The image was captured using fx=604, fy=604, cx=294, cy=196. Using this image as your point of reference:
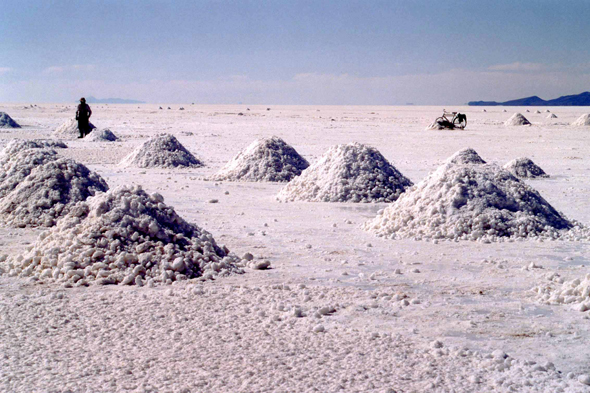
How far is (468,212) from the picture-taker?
22.7 ft

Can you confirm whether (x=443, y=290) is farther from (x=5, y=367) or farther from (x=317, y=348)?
(x=5, y=367)

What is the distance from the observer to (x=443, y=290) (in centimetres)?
490

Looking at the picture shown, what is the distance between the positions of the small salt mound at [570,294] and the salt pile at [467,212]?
6.24 feet

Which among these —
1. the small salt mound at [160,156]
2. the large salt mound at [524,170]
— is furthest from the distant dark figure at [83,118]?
the large salt mound at [524,170]

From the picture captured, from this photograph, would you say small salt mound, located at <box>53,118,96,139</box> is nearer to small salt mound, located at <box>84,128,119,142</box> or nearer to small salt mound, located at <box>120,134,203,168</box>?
small salt mound, located at <box>84,128,119,142</box>

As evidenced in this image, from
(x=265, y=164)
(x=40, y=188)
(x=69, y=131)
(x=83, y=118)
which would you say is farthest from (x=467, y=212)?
(x=69, y=131)

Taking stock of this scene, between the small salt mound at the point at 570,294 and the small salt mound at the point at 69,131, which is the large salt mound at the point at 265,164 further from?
the small salt mound at the point at 69,131

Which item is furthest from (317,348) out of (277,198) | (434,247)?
(277,198)

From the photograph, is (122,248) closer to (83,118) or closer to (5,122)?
(83,118)

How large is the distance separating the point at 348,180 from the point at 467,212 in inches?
110

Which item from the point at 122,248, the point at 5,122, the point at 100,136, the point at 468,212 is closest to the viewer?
the point at 122,248

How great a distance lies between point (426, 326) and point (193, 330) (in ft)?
5.06

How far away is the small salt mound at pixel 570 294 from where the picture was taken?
14.5 ft

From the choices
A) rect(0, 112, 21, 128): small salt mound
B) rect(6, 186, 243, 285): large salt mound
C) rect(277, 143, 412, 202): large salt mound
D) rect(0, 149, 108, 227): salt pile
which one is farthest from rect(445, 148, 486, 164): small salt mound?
rect(0, 112, 21, 128): small salt mound
